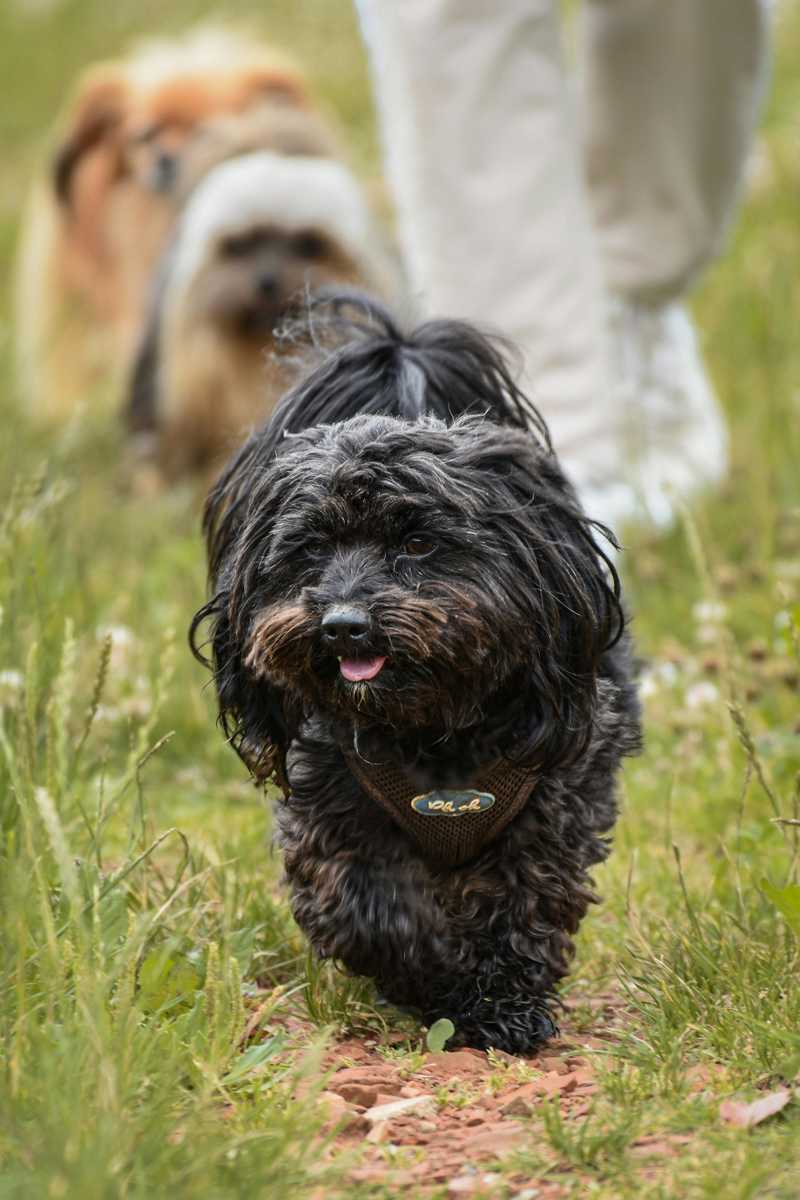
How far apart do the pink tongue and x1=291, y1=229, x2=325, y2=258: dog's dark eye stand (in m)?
5.96

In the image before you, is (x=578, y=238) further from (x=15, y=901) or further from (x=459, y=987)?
(x=15, y=901)

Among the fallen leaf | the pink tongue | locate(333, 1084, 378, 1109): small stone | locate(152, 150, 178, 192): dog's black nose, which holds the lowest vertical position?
the fallen leaf

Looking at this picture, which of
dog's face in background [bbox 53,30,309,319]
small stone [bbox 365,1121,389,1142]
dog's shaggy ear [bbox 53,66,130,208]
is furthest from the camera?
dog's shaggy ear [bbox 53,66,130,208]

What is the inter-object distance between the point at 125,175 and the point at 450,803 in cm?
756

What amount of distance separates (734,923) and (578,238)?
2540 millimetres

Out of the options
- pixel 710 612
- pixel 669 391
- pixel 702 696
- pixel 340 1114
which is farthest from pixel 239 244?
pixel 340 1114

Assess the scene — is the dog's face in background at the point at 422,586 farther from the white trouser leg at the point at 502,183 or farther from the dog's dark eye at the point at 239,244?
the dog's dark eye at the point at 239,244

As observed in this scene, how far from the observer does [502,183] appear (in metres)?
4.80

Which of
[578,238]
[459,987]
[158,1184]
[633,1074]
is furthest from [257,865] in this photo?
[578,238]

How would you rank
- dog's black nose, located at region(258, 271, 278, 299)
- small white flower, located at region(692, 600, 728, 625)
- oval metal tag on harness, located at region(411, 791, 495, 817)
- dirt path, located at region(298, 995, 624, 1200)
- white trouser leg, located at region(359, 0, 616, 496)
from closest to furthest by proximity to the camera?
1. dirt path, located at region(298, 995, 624, 1200)
2. oval metal tag on harness, located at region(411, 791, 495, 817)
3. small white flower, located at region(692, 600, 728, 625)
4. white trouser leg, located at region(359, 0, 616, 496)
5. dog's black nose, located at region(258, 271, 278, 299)

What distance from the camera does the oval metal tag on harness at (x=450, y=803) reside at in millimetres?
2869

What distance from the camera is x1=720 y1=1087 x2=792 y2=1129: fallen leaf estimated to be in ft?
7.52

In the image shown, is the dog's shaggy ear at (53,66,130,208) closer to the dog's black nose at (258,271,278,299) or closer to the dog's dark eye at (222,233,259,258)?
the dog's dark eye at (222,233,259,258)

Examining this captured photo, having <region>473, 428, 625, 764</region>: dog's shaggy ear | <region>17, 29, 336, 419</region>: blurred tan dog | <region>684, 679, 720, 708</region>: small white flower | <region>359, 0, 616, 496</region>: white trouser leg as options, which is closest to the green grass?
<region>684, 679, 720, 708</region>: small white flower
